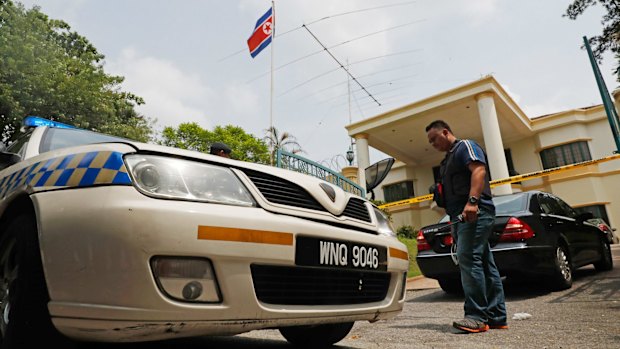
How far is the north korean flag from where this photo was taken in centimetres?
1614

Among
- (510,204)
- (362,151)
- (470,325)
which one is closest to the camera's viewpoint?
(470,325)

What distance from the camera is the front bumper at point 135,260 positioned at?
1390 millimetres

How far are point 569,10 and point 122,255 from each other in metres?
8.68

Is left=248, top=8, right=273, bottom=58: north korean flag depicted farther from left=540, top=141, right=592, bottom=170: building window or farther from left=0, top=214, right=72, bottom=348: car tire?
left=0, top=214, right=72, bottom=348: car tire

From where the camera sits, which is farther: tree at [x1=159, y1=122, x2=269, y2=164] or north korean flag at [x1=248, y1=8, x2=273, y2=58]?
tree at [x1=159, y1=122, x2=269, y2=164]

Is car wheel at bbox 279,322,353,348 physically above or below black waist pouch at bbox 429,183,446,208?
below

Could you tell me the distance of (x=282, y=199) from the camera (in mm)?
1816

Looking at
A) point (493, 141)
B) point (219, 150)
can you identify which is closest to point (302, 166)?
point (219, 150)

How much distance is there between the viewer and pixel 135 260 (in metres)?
1.39

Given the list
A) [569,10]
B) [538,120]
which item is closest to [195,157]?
[569,10]

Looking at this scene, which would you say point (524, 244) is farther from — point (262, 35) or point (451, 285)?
point (262, 35)

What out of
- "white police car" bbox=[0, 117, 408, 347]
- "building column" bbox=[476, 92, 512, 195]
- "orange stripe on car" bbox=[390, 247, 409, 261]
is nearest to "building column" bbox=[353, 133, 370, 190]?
"building column" bbox=[476, 92, 512, 195]

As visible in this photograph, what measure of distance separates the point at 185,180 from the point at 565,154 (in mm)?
22343

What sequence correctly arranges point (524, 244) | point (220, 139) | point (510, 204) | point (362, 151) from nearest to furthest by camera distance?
point (524, 244)
point (510, 204)
point (362, 151)
point (220, 139)
